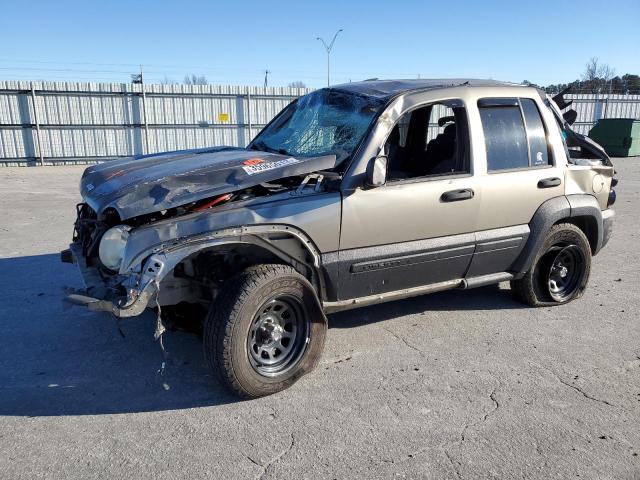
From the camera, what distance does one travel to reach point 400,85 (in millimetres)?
4316

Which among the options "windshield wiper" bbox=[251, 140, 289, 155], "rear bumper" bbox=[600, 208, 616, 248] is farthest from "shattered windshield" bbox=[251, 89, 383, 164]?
"rear bumper" bbox=[600, 208, 616, 248]

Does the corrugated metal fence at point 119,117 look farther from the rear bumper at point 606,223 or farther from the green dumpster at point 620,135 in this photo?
the rear bumper at point 606,223

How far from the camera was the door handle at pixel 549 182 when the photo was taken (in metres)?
4.60

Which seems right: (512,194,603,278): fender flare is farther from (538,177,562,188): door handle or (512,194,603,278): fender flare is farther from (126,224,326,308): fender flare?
(126,224,326,308): fender flare

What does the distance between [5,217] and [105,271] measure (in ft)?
21.7

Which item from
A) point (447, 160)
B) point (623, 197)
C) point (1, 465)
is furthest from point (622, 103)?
point (1, 465)

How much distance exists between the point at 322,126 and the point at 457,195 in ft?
4.03

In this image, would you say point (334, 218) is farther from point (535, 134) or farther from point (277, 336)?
point (535, 134)

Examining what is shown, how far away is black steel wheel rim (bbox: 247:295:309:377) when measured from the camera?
3439 mm

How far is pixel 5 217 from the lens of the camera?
29.5ft

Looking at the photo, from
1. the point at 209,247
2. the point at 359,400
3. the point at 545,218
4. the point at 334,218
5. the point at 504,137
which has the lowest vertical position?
the point at 359,400

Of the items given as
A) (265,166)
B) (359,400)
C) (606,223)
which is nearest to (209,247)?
(265,166)

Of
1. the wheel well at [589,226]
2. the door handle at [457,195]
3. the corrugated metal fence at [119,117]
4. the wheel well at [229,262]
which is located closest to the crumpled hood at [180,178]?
the wheel well at [229,262]

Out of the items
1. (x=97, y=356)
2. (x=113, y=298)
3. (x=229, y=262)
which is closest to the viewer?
(x=113, y=298)
